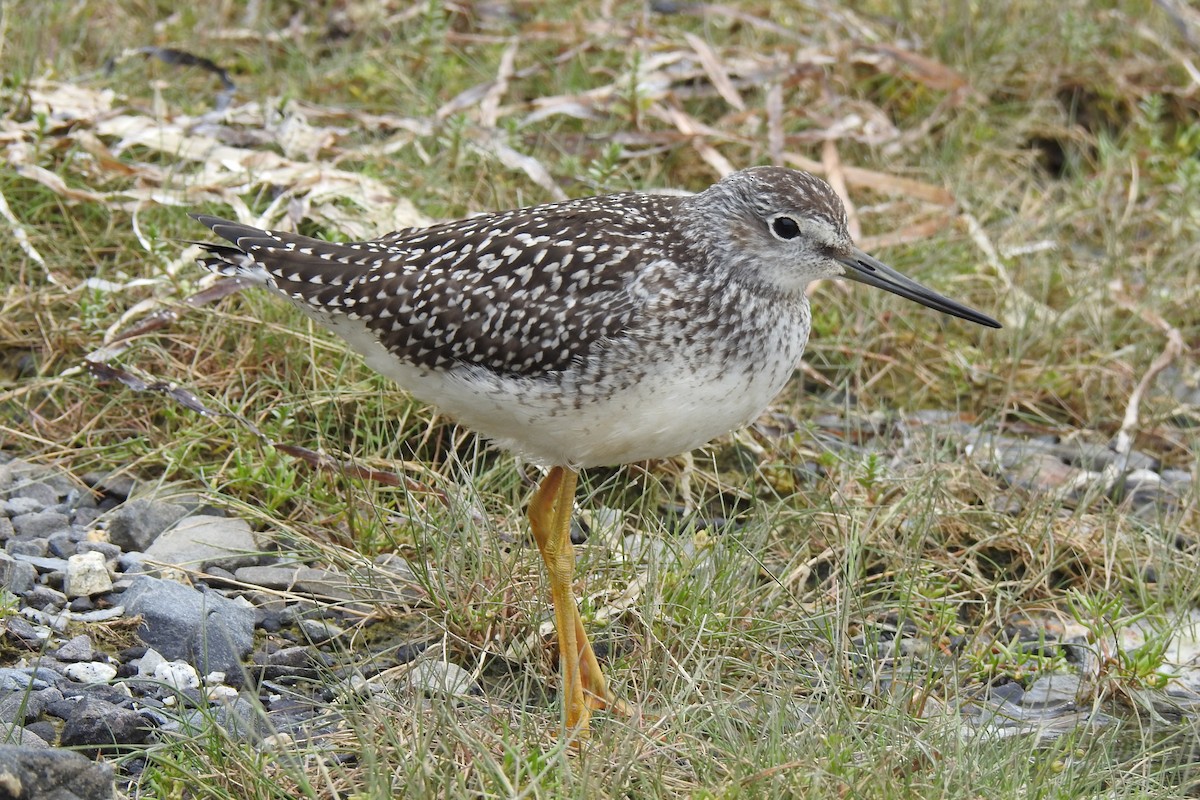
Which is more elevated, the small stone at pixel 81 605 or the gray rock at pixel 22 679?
the gray rock at pixel 22 679

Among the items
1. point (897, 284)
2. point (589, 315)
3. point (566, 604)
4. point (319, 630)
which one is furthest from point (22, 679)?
point (897, 284)

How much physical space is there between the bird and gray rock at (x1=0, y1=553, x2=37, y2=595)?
1.43 m

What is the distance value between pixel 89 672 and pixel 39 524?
1.10 meters

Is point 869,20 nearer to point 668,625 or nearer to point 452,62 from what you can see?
point 452,62

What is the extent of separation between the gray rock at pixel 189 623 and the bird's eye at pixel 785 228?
247 centimetres

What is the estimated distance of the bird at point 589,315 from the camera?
519cm

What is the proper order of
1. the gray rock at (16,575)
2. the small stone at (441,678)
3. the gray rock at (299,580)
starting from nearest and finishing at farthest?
1. the small stone at (441,678)
2. the gray rock at (16,575)
3. the gray rock at (299,580)

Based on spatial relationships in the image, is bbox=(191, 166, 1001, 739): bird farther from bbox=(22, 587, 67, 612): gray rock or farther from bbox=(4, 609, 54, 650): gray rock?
bbox=(4, 609, 54, 650): gray rock

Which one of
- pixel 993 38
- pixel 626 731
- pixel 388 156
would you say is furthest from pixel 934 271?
pixel 626 731

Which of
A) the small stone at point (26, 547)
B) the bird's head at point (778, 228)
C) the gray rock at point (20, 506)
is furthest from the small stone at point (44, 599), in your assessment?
the bird's head at point (778, 228)

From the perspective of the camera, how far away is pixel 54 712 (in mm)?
4832

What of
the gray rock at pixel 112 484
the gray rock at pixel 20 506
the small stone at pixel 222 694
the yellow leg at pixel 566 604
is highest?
the yellow leg at pixel 566 604

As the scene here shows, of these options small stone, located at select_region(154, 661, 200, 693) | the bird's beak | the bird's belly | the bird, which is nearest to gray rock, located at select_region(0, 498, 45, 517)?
small stone, located at select_region(154, 661, 200, 693)

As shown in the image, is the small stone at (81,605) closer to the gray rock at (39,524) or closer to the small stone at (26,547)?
the small stone at (26,547)
